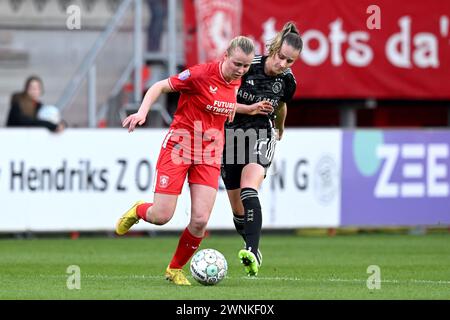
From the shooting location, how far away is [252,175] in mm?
10305

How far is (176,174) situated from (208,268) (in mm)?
819

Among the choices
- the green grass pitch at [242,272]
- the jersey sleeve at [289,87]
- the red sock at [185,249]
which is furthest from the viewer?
the jersey sleeve at [289,87]

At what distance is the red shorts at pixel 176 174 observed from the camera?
31.7 feet

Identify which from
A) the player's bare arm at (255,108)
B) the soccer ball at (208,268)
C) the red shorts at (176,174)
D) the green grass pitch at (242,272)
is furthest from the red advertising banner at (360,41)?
the soccer ball at (208,268)

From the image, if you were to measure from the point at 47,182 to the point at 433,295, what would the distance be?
8.12 meters

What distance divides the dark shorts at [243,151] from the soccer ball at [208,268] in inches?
51.6

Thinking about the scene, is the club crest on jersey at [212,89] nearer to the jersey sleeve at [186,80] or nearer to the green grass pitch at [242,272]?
the jersey sleeve at [186,80]

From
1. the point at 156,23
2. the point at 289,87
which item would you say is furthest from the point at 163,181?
the point at 156,23

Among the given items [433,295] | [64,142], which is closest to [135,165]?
[64,142]

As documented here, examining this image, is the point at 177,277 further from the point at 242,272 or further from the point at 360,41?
the point at 360,41

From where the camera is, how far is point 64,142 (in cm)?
1606

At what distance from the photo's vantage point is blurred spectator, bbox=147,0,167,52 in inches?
725
